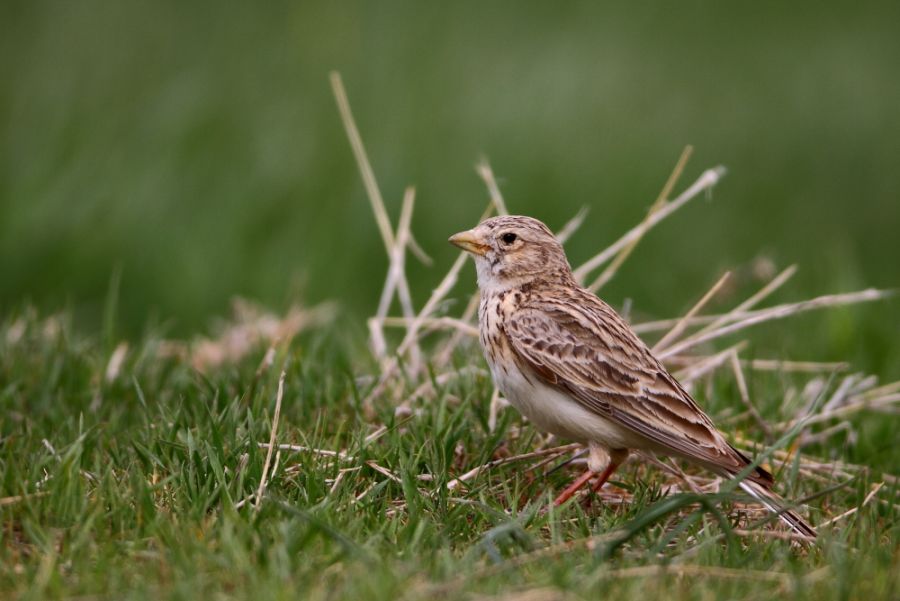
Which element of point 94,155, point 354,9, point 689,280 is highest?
point 354,9

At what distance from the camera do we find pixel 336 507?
4.68 meters

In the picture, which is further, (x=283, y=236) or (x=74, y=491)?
(x=283, y=236)

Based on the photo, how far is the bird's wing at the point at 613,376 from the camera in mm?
5035

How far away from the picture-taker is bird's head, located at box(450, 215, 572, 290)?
19.1ft

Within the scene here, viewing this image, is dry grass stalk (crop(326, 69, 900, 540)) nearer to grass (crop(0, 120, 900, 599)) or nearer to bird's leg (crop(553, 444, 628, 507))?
grass (crop(0, 120, 900, 599))

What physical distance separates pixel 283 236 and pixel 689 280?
124 inches

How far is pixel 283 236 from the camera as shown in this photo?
33.9ft

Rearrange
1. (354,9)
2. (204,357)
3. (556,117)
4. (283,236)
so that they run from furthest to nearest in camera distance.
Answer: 1. (354,9)
2. (556,117)
3. (283,236)
4. (204,357)

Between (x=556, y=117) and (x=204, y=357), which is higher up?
(x=556, y=117)

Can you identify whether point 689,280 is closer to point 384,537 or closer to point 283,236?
point 283,236

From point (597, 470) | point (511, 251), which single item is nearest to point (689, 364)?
point (511, 251)

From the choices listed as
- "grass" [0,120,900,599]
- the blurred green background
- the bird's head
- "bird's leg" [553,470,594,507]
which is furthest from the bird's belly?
the blurred green background

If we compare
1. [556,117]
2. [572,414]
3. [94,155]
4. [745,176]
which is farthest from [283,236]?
[572,414]

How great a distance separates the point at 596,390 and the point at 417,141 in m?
6.22
